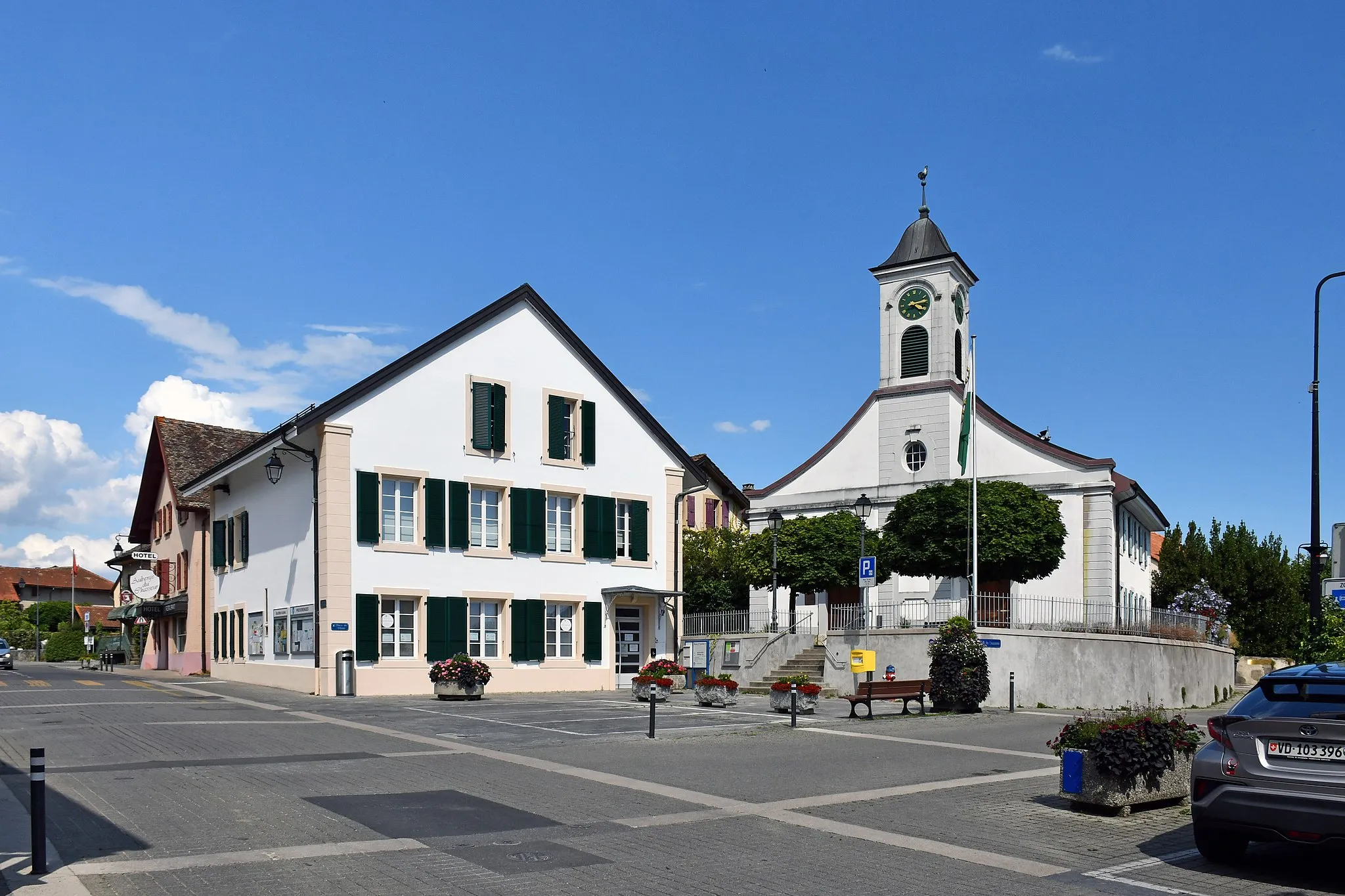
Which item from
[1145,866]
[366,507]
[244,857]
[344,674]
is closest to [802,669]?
[344,674]

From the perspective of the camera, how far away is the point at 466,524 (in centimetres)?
3170

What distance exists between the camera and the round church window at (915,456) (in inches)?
2002

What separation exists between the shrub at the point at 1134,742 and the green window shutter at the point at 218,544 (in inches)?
1203

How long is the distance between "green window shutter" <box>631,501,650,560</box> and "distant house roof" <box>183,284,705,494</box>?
2.17 m

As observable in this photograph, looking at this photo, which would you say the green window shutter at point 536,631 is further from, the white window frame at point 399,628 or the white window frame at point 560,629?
the white window frame at point 399,628

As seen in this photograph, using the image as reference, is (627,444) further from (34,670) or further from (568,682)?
(34,670)

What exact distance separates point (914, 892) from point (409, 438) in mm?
24456

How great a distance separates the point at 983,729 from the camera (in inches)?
880

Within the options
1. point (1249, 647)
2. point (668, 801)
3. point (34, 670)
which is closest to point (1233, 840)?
point (668, 801)

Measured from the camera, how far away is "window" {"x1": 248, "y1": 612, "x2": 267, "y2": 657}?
33.7 m

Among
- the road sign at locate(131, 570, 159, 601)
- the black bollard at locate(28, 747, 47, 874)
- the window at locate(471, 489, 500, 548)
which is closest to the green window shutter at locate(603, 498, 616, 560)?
the window at locate(471, 489, 500, 548)

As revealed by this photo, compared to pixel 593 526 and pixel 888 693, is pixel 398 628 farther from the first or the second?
pixel 888 693

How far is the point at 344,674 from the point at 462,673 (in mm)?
3238

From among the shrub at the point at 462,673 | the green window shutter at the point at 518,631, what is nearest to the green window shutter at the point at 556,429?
the green window shutter at the point at 518,631
